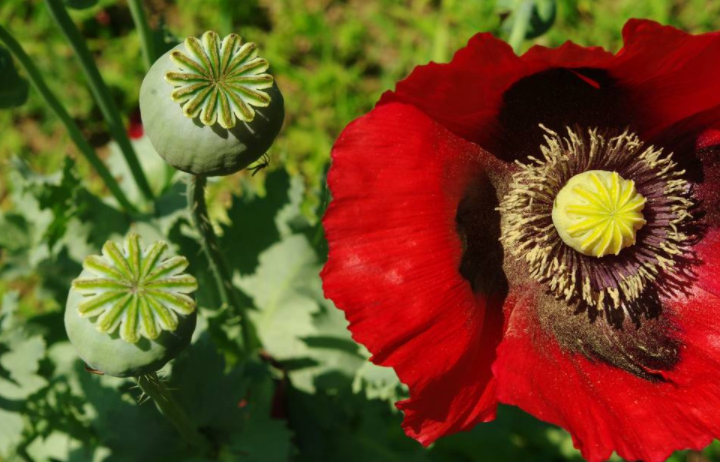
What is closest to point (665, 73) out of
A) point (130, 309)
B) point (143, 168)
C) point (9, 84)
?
point (130, 309)

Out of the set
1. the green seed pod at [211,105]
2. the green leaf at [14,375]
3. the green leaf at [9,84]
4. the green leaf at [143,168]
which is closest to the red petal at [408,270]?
the green seed pod at [211,105]

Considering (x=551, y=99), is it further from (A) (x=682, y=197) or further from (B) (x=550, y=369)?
(B) (x=550, y=369)

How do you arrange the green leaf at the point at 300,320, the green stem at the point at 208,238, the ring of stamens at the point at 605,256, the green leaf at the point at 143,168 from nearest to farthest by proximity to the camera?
the green stem at the point at 208,238 → the ring of stamens at the point at 605,256 → the green leaf at the point at 300,320 → the green leaf at the point at 143,168

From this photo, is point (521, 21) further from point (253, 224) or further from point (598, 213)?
point (253, 224)

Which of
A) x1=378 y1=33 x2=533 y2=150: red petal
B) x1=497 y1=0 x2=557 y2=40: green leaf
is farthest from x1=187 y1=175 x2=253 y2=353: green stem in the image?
x1=497 y1=0 x2=557 y2=40: green leaf

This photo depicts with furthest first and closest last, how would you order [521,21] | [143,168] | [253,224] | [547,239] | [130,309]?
[143,168] → [253,224] → [521,21] → [547,239] → [130,309]

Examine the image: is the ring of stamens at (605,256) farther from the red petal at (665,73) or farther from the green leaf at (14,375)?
the green leaf at (14,375)
